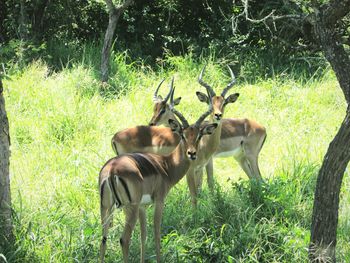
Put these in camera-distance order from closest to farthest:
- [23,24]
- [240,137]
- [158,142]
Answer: [158,142], [240,137], [23,24]

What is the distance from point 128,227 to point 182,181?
208 centimetres

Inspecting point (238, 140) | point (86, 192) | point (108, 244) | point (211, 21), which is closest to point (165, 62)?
point (211, 21)

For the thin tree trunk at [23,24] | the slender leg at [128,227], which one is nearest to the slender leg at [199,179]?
the slender leg at [128,227]

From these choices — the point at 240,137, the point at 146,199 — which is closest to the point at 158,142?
the point at 240,137

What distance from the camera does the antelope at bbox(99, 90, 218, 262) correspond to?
4.57 meters

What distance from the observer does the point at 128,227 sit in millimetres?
Result: 4586

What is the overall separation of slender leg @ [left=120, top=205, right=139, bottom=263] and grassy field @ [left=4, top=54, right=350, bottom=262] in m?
0.21

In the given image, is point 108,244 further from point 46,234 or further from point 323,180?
point 323,180

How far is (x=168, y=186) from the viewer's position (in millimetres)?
5172

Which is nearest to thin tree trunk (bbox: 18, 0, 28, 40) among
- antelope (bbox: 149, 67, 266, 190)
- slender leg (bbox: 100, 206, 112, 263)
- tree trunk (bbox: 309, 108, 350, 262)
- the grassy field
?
the grassy field

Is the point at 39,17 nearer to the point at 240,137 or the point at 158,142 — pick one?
the point at 240,137

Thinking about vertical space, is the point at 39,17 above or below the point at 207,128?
above

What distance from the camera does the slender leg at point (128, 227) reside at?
4570 mm

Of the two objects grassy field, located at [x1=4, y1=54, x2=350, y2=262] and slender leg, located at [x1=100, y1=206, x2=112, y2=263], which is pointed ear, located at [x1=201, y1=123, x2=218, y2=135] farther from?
slender leg, located at [x1=100, y1=206, x2=112, y2=263]
